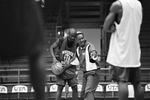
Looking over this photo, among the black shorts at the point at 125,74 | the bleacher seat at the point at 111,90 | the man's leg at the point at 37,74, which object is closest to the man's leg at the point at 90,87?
the black shorts at the point at 125,74

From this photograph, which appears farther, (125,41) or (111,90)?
(111,90)

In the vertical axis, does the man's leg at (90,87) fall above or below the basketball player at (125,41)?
below

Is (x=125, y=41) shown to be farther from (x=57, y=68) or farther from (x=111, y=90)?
(x=111, y=90)

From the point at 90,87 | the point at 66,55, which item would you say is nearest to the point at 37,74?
the point at 90,87

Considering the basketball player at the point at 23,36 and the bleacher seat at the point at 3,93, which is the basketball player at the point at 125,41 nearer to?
the basketball player at the point at 23,36

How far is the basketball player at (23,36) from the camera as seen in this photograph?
1787 millimetres

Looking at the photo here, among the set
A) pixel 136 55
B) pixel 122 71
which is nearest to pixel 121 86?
pixel 122 71

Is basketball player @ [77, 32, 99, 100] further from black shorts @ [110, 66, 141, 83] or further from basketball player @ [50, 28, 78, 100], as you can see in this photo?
black shorts @ [110, 66, 141, 83]

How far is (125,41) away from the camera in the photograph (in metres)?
3.57

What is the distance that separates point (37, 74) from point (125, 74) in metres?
1.90

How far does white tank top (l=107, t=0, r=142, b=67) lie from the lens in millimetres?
3564

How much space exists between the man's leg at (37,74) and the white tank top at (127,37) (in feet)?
6.21

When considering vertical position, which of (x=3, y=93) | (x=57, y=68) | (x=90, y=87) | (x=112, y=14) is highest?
(x=112, y=14)

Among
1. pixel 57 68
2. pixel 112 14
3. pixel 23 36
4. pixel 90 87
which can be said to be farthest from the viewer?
pixel 57 68
